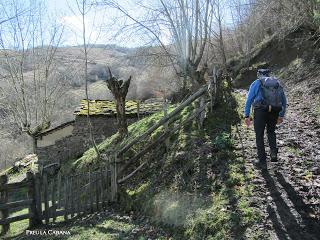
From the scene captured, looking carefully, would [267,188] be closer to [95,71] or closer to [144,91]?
[144,91]

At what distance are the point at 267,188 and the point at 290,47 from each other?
16.5 m

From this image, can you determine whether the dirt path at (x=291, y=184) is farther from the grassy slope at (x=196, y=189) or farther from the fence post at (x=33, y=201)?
the fence post at (x=33, y=201)

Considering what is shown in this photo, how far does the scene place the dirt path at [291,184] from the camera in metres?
4.91

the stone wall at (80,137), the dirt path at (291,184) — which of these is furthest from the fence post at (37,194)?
the stone wall at (80,137)

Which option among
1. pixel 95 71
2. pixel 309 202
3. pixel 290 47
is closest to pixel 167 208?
pixel 309 202

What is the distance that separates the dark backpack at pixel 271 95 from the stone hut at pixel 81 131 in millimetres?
11509

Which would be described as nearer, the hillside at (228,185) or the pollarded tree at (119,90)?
the hillside at (228,185)

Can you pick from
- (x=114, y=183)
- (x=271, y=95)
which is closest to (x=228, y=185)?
(x=271, y=95)

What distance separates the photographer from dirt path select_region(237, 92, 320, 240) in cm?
491

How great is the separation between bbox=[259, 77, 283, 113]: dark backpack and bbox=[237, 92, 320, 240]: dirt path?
105cm

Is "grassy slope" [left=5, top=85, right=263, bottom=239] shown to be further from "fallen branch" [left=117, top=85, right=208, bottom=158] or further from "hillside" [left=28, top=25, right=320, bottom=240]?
"fallen branch" [left=117, top=85, right=208, bottom=158]

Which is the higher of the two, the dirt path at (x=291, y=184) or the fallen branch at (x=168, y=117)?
the fallen branch at (x=168, y=117)

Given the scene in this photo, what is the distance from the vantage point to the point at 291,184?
595 cm

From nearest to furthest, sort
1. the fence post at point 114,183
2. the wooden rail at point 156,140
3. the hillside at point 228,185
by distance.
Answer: the hillside at point 228,185 → the fence post at point 114,183 → the wooden rail at point 156,140
